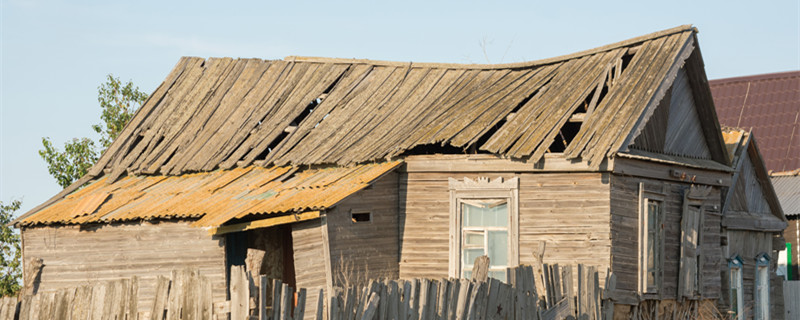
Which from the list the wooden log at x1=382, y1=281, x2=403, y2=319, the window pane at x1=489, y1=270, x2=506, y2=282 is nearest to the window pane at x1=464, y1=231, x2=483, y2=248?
the window pane at x1=489, y1=270, x2=506, y2=282

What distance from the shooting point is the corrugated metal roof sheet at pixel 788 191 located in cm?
2836

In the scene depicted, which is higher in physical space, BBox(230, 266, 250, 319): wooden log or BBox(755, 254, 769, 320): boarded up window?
BBox(755, 254, 769, 320): boarded up window

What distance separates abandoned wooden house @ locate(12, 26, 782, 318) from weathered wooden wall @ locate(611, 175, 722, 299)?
0.13ft

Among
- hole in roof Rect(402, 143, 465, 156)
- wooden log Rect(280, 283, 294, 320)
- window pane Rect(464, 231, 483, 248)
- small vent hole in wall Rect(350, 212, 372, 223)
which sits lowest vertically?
wooden log Rect(280, 283, 294, 320)

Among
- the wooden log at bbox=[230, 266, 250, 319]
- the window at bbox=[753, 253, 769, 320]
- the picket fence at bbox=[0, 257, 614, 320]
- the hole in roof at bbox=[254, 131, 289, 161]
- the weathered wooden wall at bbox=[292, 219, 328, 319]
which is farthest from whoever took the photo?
the window at bbox=[753, 253, 769, 320]

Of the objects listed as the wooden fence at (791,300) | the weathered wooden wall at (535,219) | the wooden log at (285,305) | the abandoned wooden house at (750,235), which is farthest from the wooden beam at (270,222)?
the wooden fence at (791,300)

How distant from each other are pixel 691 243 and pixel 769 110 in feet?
60.4

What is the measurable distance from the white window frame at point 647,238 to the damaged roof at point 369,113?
4.02 ft

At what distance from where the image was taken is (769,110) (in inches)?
1388

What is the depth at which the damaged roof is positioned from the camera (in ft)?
56.2

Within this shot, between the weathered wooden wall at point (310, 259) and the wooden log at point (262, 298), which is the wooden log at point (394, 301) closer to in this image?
the wooden log at point (262, 298)

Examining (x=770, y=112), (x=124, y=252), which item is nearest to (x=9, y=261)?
(x=124, y=252)

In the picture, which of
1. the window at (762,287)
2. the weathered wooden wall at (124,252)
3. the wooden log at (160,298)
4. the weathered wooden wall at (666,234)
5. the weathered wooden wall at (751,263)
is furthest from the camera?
the window at (762,287)

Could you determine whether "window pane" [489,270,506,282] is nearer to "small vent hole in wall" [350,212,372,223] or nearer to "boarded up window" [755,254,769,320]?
"small vent hole in wall" [350,212,372,223]
